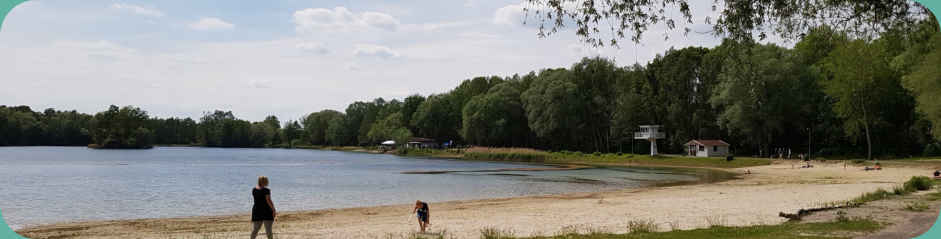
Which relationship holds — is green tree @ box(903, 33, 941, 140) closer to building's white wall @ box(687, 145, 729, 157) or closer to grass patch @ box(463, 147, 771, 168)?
grass patch @ box(463, 147, 771, 168)

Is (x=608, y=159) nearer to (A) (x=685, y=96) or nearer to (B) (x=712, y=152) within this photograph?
(B) (x=712, y=152)

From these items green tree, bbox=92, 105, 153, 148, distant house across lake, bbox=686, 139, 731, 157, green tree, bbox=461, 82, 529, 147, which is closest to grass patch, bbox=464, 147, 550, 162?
green tree, bbox=461, 82, 529, 147

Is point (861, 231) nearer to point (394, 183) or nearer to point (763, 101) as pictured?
point (394, 183)

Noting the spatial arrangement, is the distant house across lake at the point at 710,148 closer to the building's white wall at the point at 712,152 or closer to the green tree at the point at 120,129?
the building's white wall at the point at 712,152

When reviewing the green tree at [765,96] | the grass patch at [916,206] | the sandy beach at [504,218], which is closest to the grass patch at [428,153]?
the green tree at [765,96]

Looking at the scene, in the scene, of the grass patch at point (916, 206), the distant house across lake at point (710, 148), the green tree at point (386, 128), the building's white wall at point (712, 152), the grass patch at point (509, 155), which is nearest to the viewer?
the grass patch at point (916, 206)

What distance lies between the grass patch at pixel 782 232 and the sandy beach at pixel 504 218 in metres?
2.36

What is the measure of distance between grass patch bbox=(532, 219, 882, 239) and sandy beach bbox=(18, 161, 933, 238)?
2.36 metres

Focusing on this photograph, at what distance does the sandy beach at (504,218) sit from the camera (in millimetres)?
17359

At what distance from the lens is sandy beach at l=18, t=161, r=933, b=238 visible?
17.4 metres

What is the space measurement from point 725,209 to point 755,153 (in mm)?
59394

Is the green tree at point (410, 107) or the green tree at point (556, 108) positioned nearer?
the green tree at point (556, 108)

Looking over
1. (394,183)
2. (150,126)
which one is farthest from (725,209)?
(150,126)

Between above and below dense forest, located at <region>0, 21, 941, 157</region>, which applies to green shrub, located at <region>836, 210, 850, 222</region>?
below
